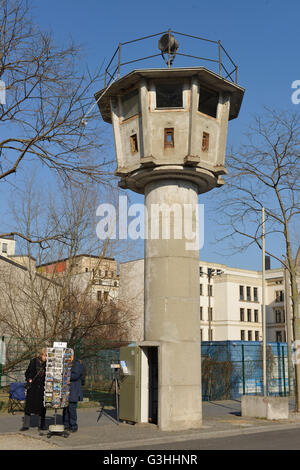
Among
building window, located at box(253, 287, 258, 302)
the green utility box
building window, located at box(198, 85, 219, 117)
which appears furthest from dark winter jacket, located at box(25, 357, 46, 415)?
building window, located at box(253, 287, 258, 302)

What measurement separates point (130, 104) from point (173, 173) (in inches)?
118

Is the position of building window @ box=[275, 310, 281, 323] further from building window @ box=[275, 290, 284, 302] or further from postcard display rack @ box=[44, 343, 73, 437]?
postcard display rack @ box=[44, 343, 73, 437]

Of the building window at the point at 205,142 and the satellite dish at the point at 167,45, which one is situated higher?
the satellite dish at the point at 167,45

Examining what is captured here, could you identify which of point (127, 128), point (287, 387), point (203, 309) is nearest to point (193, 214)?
point (127, 128)

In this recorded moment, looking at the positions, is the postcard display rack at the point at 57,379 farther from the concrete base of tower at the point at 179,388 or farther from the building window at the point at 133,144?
the building window at the point at 133,144

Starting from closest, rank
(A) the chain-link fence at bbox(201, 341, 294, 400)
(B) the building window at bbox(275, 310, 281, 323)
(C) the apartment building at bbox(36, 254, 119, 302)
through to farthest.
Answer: (A) the chain-link fence at bbox(201, 341, 294, 400) → (C) the apartment building at bbox(36, 254, 119, 302) → (B) the building window at bbox(275, 310, 281, 323)

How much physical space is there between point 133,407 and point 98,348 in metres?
9.02

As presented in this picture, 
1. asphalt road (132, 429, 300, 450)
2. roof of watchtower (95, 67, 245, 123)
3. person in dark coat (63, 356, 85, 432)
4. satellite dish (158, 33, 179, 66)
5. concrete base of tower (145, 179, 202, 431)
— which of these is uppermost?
satellite dish (158, 33, 179, 66)

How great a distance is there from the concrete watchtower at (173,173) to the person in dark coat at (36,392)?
10.9 feet

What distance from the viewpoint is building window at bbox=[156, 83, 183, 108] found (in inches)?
650

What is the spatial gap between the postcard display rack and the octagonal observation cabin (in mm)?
6368

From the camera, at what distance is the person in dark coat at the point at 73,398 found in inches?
548

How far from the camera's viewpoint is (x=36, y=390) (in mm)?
14125

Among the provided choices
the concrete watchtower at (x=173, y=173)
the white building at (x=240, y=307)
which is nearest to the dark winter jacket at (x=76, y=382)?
the concrete watchtower at (x=173, y=173)
